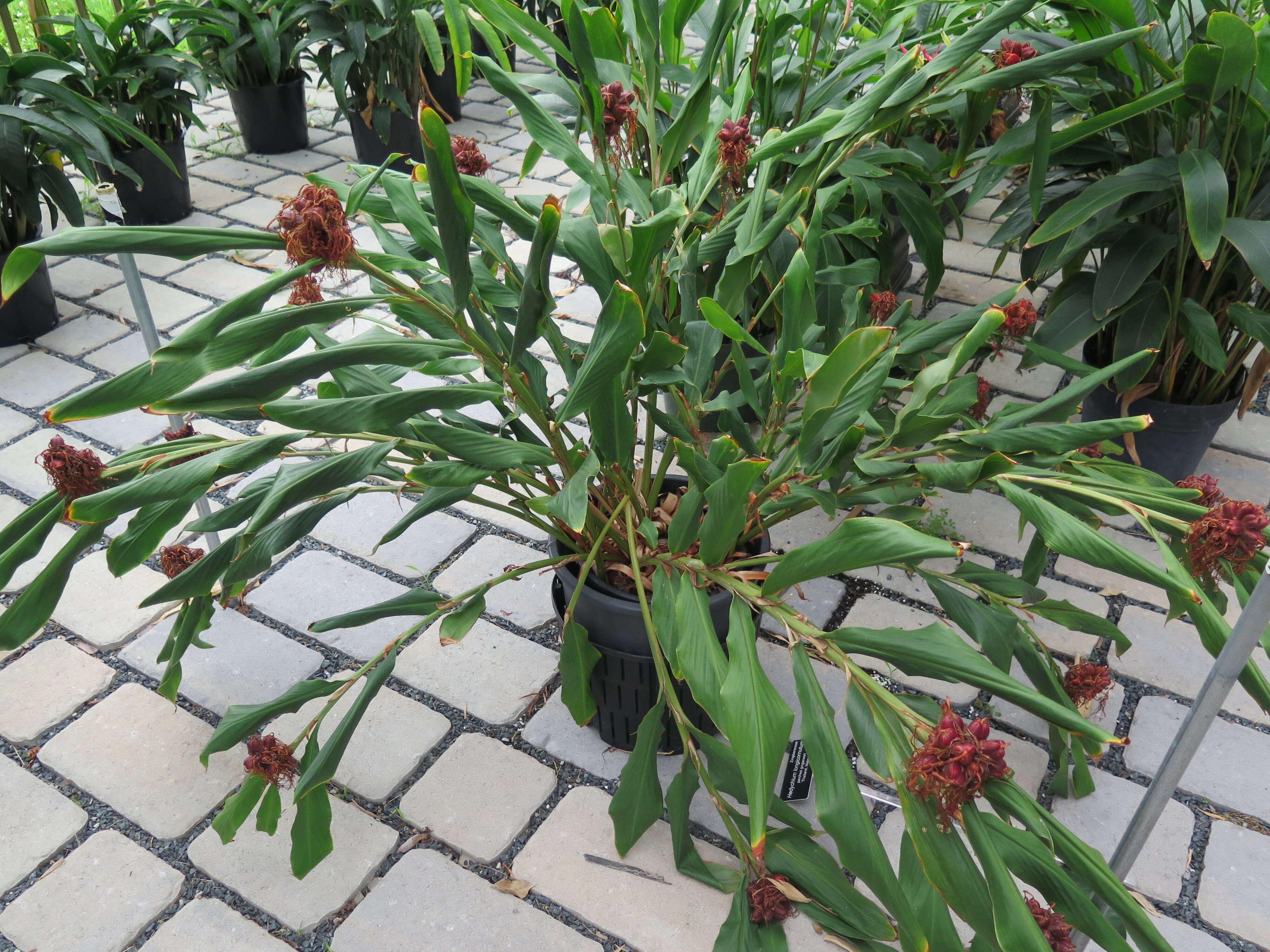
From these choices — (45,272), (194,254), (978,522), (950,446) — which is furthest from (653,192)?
(45,272)

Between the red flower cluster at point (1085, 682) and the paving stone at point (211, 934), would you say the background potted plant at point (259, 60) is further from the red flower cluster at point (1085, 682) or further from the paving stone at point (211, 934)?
the red flower cluster at point (1085, 682)

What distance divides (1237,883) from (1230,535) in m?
0.66

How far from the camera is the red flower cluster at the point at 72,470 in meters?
1.04

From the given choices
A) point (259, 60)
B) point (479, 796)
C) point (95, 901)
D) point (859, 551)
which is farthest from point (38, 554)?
point (259, 60)

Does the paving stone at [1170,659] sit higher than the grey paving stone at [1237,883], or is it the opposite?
the paving stone at [1170,659]

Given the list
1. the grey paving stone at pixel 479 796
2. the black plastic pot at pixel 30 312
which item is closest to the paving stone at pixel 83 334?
the black plastic pot at pixel 30 312

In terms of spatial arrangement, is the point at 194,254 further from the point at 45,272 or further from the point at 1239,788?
the point at 45,272

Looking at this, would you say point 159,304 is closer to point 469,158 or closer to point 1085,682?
point 469,158

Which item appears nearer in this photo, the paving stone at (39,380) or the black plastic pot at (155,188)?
the paving stone at (39,380)

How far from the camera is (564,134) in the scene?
1.21m

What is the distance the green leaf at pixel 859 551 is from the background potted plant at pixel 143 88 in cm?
221

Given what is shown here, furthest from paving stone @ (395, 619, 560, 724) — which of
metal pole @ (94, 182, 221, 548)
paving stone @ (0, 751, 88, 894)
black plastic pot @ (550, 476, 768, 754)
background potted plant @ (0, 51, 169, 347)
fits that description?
background potted plant @ (0, 51, 169, 347)

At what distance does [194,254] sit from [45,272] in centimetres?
196

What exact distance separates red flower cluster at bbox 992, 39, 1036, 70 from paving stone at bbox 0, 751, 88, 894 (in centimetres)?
164
